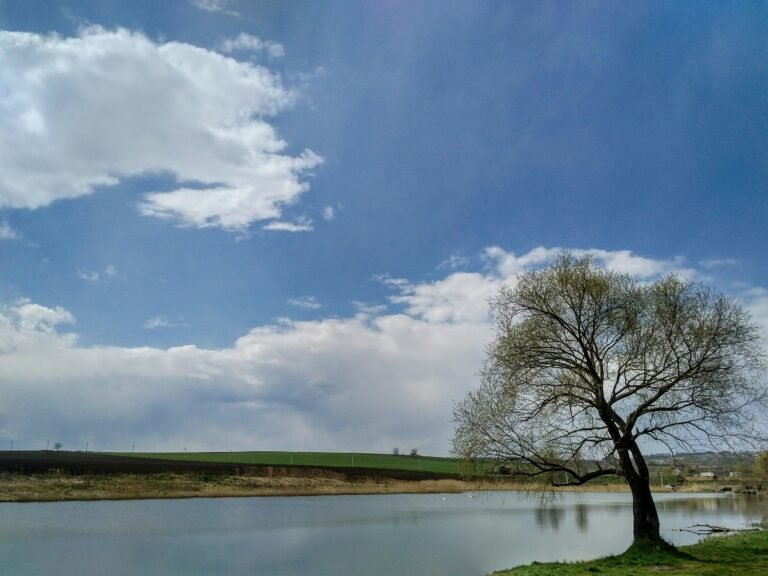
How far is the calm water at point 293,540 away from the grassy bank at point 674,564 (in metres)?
4.66

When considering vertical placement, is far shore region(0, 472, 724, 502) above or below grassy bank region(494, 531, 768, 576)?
below

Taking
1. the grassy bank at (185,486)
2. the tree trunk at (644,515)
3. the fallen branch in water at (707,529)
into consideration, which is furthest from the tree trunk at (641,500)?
the grassy bank at (185,486)

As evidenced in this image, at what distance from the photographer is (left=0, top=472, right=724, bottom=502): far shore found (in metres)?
61.1

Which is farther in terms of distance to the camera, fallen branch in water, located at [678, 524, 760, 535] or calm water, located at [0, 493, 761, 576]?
fallen branch in water, located at [678, 524, 760, 535]

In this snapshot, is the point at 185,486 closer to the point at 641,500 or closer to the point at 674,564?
the point at 641,500

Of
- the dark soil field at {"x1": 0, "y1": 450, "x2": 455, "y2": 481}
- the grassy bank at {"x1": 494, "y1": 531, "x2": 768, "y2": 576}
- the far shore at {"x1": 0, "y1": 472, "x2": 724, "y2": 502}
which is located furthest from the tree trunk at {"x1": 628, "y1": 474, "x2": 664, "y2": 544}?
the dark soil field at {"x1": 0, "y1": 450, "x2": 455, "y2": 481}

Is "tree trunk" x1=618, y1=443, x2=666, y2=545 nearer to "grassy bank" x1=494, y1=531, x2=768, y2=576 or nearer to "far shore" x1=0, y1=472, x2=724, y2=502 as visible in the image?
"grassy bank" x1=494, y1=531, x2=768, y2=576

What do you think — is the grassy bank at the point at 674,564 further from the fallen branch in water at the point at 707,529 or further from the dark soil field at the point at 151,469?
the dark soil field at the point at 151,469

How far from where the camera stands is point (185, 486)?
241 feet

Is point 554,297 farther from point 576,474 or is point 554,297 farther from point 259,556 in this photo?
point 259,556

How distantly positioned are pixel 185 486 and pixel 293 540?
45409 millimetres

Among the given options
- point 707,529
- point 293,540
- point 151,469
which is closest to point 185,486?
point 151,469

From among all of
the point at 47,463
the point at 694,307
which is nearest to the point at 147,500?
the point at 47,463

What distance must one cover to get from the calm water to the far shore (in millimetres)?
8598
